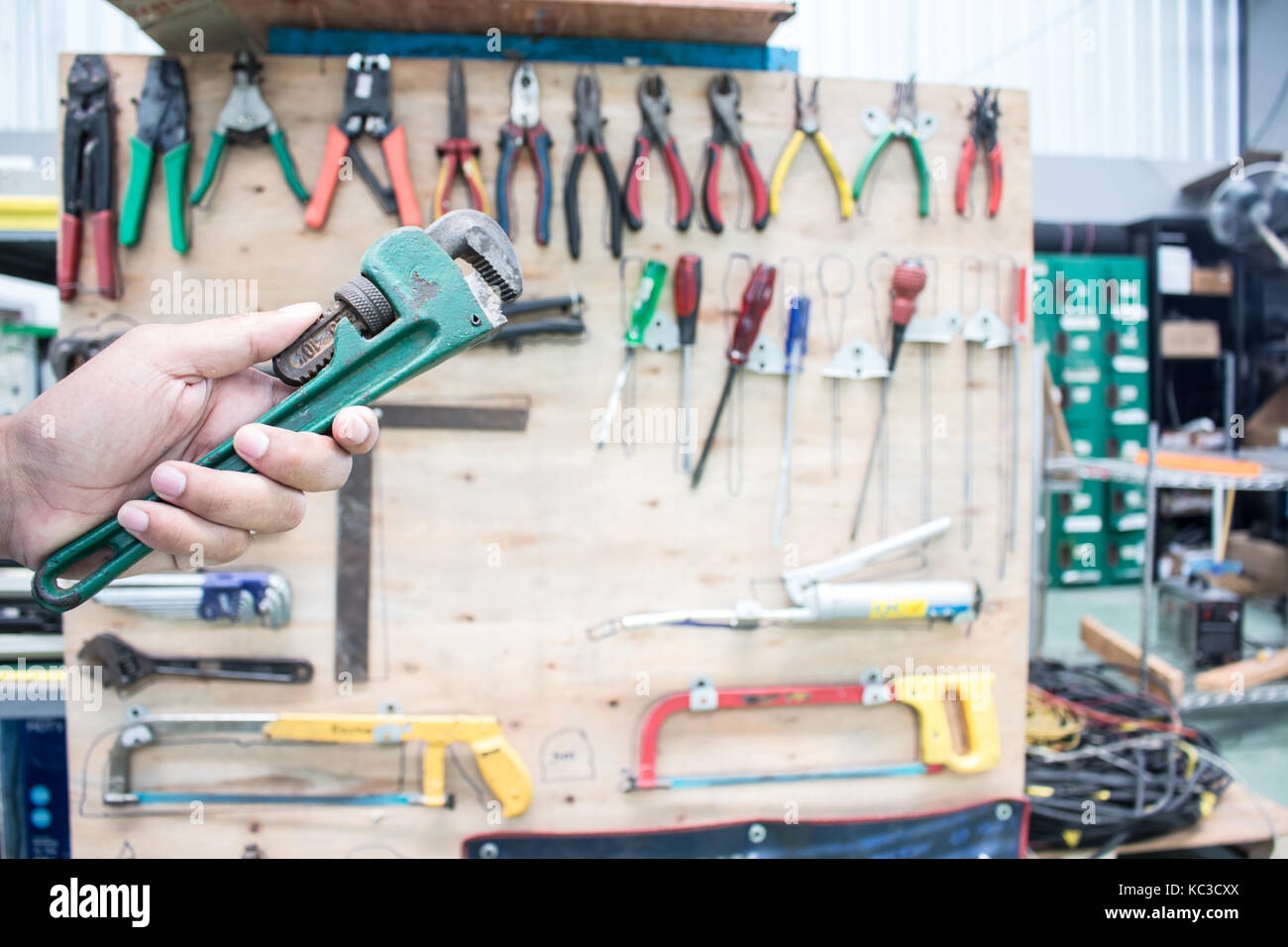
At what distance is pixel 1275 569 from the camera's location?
11.4 ft

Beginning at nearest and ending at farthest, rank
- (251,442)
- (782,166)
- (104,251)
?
(251,442) < (104,251) < (782,166)

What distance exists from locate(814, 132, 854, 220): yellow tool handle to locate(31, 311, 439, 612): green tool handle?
0.88m

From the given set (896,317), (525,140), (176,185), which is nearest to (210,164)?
(176,185)

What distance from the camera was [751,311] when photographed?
1.20m

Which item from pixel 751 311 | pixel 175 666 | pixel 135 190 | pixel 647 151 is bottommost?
pixel 175 666

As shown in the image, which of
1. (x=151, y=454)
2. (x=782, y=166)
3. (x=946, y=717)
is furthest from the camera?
(x=946, y=717)

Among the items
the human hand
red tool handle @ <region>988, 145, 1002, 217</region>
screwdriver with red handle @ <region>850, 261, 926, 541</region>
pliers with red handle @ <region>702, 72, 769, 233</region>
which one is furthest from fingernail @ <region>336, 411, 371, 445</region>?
red tool handle @ <region>988, 145, 1002, 217</region>

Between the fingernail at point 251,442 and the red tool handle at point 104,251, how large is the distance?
2.38 feet

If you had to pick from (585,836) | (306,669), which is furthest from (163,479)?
(585,836)

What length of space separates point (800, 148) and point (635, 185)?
31 centimetres

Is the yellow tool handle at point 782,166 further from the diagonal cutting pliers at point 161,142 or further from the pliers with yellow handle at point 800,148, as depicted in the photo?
the diagonal cutting pliers at point 161,142

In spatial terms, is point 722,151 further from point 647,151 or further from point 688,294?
point 688,294

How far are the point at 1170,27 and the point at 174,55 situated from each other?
501 centimetres

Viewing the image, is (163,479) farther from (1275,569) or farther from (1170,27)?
(1170,27)
